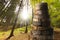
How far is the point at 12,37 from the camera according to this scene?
10.5 metres

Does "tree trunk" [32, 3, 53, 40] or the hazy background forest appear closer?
"tree trunk" [32, 3, 53, 40]

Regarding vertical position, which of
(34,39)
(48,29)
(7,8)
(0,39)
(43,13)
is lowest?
(0,39)

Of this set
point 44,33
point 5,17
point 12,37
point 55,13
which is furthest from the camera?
point 5,17

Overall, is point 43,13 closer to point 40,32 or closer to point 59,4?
point 40,32

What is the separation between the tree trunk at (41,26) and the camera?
3457 mm

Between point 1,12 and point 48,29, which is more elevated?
point 1,12

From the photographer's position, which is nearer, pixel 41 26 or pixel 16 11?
pixel 41 26

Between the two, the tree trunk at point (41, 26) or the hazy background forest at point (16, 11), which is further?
the hazy background forest at point (16, 11)

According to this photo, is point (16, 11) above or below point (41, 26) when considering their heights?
above

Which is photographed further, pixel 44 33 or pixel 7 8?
pixel 7 8

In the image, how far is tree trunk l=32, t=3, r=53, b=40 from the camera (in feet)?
11.3

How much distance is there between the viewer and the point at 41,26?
3514 millimetres

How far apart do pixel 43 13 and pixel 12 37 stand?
23.9ft

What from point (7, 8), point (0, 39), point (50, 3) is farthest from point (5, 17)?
point (50, 3)
